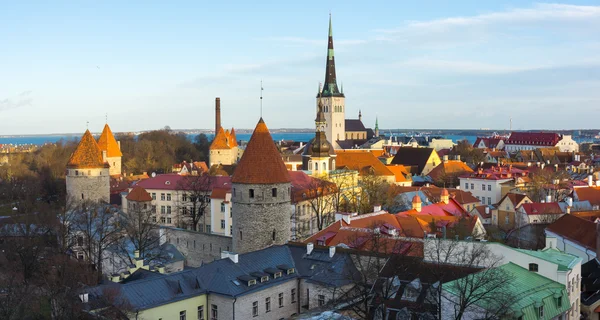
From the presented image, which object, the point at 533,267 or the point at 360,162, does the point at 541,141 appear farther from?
the point at 533,267

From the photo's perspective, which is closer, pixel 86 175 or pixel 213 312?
pixel 213 312

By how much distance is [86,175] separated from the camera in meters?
47.3

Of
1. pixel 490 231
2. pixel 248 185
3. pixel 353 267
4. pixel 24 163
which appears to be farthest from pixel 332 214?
pixel 24 163

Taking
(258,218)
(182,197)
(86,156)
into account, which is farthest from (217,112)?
(258,218)

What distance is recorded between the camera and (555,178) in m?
58.8

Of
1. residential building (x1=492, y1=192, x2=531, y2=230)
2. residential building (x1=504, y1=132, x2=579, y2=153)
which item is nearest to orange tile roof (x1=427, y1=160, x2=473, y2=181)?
residential building (x1=492, y1=192, x2=531, y2=230)

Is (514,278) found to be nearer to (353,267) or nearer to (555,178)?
(353,267)

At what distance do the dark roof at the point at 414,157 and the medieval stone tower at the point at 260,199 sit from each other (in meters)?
55.1

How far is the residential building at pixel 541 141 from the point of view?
5013 inches

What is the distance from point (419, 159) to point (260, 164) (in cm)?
5672

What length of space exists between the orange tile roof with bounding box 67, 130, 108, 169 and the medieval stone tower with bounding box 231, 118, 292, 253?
71.3 ft

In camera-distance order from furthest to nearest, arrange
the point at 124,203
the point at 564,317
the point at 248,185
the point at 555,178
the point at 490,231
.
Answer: the point at 555,178
the point at 124,203
the point at 490,231
the point at 248,185
the point at 564,317

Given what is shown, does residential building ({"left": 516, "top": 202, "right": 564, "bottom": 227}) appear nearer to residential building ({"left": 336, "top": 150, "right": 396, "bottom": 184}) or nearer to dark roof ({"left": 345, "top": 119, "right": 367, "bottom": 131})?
residential building ({"left": 336, "top": 150, "right": 396, "bottom": 184})

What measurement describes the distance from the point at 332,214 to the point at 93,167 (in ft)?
59.7
